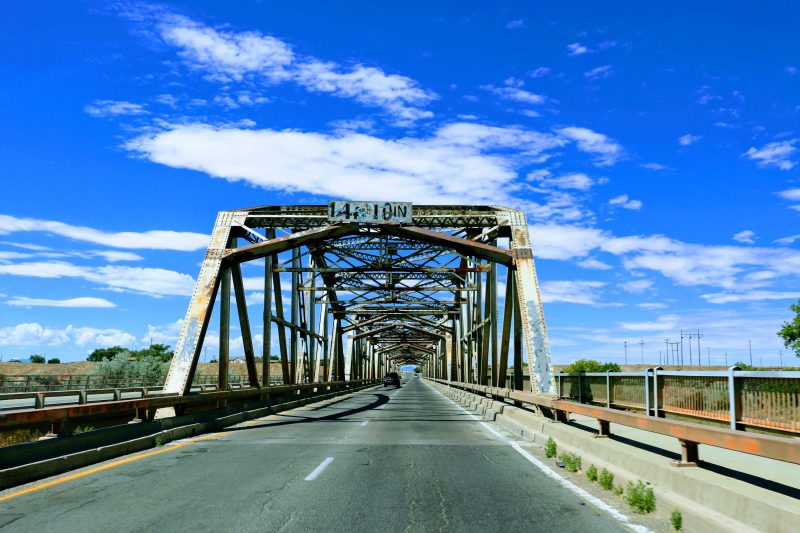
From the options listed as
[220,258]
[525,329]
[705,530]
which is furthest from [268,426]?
[705,530]

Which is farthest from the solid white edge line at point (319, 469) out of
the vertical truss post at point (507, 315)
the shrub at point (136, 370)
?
the shrub at point (136, 370)

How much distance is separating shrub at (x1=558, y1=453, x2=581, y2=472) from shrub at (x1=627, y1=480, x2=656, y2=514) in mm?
2745

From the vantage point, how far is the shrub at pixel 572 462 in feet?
34.6

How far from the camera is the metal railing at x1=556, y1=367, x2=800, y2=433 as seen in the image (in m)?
7.80

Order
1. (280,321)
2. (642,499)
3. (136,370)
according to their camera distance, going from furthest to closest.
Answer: (136,370), (280,321), (642,499)

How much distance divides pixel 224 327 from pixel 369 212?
6.53 m

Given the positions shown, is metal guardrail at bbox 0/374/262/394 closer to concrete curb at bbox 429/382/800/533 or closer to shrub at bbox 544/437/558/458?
shrub at bbox 544/437/558/458

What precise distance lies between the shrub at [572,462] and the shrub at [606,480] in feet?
4.35

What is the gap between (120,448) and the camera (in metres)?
12.4

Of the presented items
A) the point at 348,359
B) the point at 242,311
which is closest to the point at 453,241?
the point at 242,311

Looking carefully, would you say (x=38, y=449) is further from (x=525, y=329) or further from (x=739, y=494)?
(x=525, y=329)

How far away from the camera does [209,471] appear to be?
34.4ft

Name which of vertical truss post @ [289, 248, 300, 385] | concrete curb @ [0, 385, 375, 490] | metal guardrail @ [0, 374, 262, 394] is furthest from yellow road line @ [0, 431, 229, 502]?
metal guardrail @ [0, 374, 262, 394]

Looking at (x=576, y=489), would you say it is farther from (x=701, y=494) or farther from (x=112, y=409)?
(x=112, y=409)
